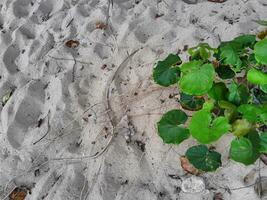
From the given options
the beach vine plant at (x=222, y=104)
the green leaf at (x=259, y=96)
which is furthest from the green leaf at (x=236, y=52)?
the green leaf at (x=259, y=96)

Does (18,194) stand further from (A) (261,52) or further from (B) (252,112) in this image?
(A) (261,52)

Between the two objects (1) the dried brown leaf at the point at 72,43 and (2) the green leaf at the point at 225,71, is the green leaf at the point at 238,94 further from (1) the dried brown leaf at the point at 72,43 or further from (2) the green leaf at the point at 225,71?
(1) the dried brown leaf at the point at 72,43

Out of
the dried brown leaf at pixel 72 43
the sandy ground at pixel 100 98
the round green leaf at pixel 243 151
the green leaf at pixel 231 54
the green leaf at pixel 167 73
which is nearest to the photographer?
the round green leaf at pixel 243 151

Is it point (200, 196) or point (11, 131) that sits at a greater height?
point (11, 131)

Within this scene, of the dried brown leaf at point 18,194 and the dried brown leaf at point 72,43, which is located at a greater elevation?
the dried brown leaf at point 72,43

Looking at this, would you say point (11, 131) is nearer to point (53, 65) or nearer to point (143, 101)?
point (53, 65)

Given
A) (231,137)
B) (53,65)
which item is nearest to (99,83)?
(53,65)
